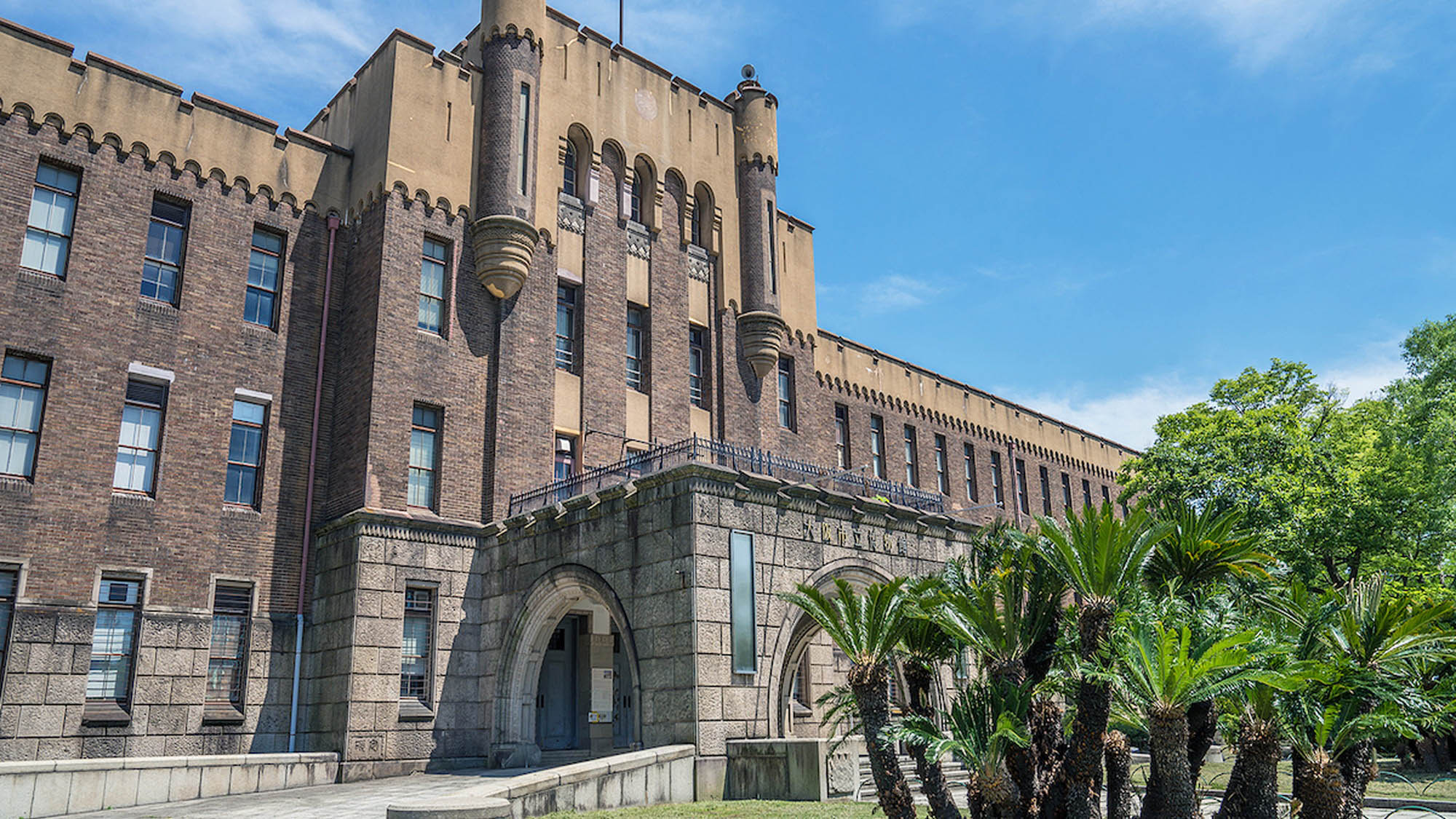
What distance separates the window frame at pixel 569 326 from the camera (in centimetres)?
2389

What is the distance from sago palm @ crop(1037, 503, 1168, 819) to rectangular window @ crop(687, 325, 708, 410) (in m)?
15.9

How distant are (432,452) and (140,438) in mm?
5377

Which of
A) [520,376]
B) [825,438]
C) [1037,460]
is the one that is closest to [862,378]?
[825,438]

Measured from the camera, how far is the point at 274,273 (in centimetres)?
2189

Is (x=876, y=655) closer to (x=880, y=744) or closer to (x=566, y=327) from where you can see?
(x=880, y=744)

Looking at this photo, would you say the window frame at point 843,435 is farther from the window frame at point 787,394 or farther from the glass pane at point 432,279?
the glass pane at point 432,279

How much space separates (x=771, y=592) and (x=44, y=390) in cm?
1348

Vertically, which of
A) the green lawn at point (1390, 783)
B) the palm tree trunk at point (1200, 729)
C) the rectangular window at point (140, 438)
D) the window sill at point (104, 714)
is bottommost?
the green lawn at point (1390, 783)

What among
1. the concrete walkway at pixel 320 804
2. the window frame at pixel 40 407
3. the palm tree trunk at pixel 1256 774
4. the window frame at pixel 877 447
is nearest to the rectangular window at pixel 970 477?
the window frame at pixel 877 447

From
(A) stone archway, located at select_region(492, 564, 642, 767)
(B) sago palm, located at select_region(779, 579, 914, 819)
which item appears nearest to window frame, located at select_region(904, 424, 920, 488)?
(A) stone archway, located at select_region(492, 564, 642, 767)

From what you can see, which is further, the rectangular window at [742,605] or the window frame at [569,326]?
the window frame at [569,326]

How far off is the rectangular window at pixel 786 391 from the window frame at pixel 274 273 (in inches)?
526

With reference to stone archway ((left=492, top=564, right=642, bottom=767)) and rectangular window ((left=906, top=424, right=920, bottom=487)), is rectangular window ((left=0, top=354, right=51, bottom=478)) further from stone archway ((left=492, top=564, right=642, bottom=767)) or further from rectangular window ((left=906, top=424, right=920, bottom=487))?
rectangular window ((left=906, top=424, right=920, bottom=487))

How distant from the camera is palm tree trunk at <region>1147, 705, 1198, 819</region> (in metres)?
10.4
